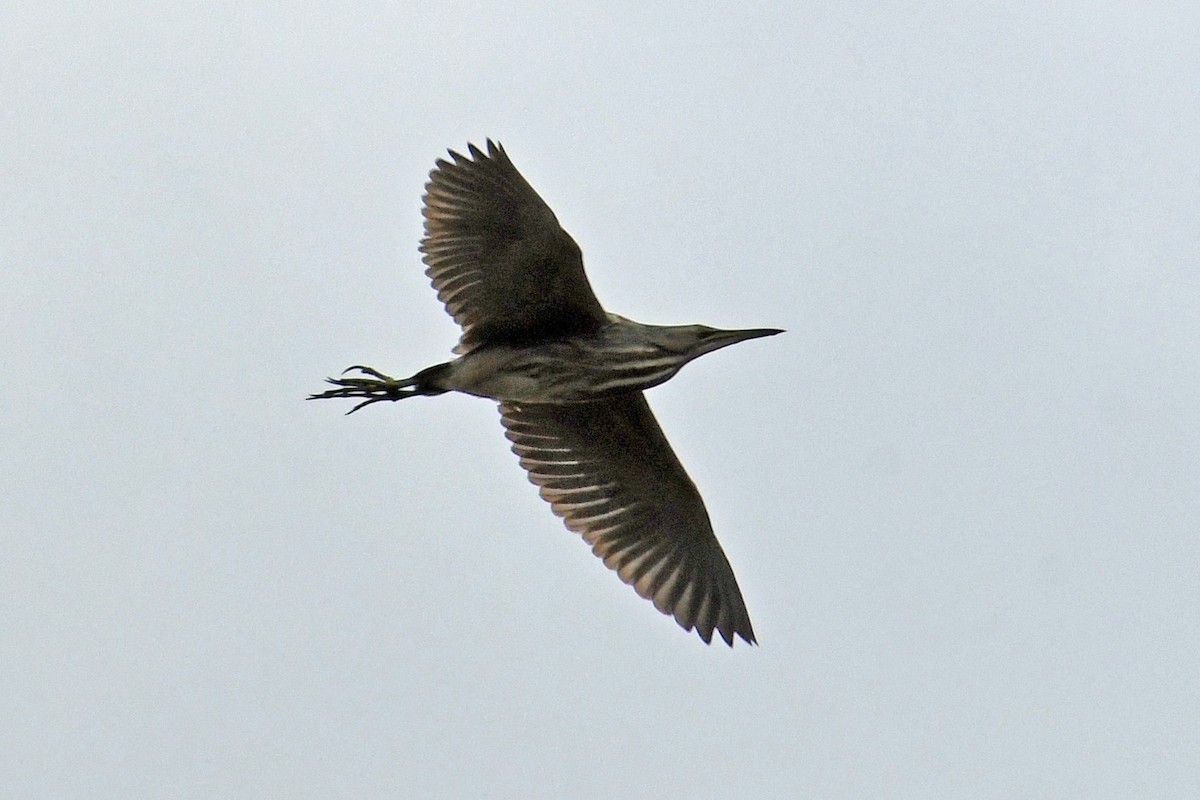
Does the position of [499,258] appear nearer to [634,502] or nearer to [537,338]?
[537,338]

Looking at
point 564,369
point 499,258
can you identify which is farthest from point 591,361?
point 499,258

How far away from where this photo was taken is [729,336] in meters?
11.3

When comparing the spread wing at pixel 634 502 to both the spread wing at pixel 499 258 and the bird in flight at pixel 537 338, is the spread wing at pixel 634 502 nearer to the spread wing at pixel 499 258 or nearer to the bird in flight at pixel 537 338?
the bird in flight at pixel 537 338

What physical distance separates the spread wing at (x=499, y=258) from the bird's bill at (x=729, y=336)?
25.9 inches

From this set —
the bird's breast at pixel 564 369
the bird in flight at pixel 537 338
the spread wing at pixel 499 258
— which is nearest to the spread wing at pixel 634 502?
the bird in flight at pixel 537 338

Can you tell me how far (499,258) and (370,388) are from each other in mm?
1226

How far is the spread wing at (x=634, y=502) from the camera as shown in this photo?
1203 cm

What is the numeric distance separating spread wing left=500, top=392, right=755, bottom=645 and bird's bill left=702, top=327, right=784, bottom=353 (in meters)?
0.90

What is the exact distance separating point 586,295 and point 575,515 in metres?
1.81

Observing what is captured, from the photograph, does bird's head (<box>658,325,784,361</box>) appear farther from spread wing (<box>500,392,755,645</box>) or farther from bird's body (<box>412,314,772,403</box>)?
spread wing (<box>500,392,755,645</box>)

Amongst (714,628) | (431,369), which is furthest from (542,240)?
(714,628)

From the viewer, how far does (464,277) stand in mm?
11297

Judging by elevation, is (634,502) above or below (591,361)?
below

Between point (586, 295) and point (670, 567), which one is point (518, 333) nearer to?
point (586, 295)
